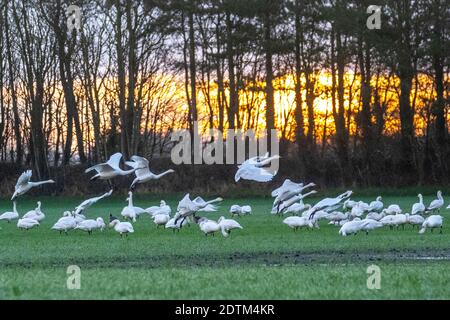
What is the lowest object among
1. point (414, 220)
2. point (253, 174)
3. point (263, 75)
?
point (414, 220)

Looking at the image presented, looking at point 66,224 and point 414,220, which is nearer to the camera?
point 66,224

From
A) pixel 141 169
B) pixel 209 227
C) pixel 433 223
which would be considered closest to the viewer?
pixel 433 223

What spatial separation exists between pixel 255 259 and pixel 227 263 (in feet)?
3.11

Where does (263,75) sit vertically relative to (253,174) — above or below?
above

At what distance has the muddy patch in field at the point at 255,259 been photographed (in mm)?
18844

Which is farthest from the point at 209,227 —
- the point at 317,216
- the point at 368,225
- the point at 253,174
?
the point at 317,216

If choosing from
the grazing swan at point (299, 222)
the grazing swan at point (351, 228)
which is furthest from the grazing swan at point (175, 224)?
the grazing swan at point (351, 228)

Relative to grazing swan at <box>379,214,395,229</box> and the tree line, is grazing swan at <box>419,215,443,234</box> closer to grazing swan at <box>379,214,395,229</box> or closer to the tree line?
grazing swan at <box>379,214,395,229</box>

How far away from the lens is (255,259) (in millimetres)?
19875

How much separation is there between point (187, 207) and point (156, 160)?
33.4 meters

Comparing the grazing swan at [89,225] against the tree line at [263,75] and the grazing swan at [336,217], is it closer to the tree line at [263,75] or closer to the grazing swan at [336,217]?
the grazing swan at [336,217]

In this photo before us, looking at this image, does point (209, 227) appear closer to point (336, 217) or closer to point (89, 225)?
point (89, 225)

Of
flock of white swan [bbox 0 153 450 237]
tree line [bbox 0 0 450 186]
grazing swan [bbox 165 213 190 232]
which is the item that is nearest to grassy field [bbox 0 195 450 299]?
grazing swan [bbox 165 213 190 232]

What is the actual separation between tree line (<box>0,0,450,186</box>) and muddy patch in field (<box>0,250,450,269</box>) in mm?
34214
